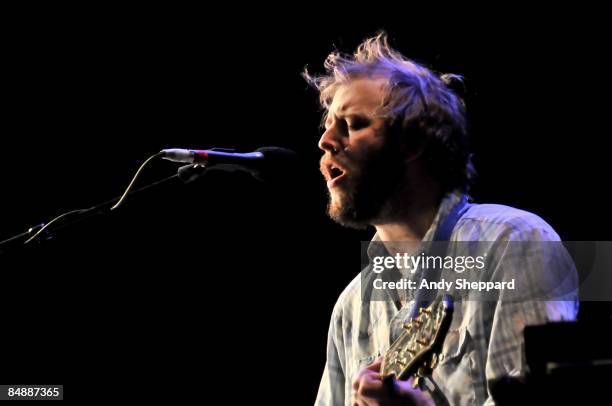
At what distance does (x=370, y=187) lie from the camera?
3.01m

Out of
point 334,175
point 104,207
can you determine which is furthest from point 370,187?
point 104,207

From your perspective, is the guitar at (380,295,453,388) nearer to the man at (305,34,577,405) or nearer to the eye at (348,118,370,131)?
the man at (305,34,577,405)

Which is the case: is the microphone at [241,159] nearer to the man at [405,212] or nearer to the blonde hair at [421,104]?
the man at [405,212]

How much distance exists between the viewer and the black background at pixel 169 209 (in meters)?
4.27

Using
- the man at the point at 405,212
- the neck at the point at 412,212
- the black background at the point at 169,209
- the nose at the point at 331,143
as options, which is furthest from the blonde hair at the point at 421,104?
the black background at the point at 169,209

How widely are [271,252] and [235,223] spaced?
11.7 inches

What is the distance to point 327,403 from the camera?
3361 mm

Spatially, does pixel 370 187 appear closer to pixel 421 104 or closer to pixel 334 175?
pixel 334 175

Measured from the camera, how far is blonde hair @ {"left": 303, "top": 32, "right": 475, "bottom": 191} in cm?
315

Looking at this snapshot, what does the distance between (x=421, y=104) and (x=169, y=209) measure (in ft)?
6.37

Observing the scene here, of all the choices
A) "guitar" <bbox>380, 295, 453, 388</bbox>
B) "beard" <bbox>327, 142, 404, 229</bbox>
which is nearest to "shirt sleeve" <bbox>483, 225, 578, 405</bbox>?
"guitar" <bbox>380, 295, 453, 388</bbox>

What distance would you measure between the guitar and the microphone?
0.72 meters

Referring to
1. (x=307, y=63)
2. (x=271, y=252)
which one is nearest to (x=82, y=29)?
(x=307, y=63)

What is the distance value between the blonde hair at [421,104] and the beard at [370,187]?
18 centimetres
